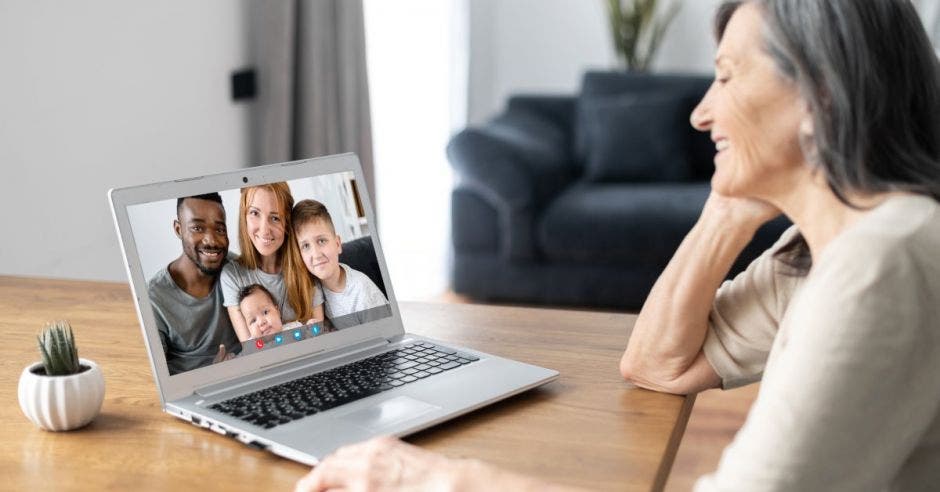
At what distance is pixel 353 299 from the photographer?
4.72 ft

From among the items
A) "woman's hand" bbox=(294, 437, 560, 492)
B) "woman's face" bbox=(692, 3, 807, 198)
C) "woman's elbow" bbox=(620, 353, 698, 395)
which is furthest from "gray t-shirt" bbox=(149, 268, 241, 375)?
"woman's face" bbox=(692, 3, 807, 198)

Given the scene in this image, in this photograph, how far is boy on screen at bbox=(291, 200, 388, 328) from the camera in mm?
1387

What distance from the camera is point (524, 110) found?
15.3 feet

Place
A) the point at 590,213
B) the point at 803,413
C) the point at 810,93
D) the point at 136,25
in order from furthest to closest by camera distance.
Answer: the point at 590,213
the point at 136,25
the point at 810,93
the point at 803,413

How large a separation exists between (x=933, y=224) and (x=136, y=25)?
107 inches

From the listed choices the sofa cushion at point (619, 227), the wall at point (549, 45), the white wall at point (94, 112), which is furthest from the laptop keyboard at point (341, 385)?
the wall at point (549, 45)

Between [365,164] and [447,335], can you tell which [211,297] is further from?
[365,164]

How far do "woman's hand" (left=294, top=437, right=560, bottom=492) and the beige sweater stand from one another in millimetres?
181

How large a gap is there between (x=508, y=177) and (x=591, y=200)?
12.2 inches

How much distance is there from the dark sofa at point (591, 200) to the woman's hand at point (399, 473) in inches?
112

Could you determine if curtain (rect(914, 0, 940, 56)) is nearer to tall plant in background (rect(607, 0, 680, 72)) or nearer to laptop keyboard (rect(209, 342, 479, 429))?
tall plant in background (rect(607, 0, 680, 72))

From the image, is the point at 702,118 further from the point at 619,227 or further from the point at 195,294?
the point at 619,227

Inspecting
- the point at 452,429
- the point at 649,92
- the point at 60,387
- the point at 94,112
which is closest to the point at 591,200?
the point at 649,92

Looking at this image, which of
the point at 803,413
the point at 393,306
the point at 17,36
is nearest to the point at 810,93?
the point at 803,413
